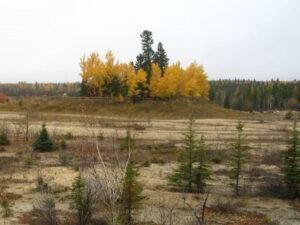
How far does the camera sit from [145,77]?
79.9 metres

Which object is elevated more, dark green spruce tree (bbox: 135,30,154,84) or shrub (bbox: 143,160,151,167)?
dark green spruce tree (bbox: 135,30,154,84)

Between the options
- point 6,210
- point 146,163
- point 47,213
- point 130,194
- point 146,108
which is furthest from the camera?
point 146,108

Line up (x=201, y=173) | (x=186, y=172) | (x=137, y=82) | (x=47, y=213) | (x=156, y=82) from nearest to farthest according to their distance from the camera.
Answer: (x=47, y=213)
(x=186, y=172)
(x=201, y=173)
(x=137, y=82)
(x=156, y=82)

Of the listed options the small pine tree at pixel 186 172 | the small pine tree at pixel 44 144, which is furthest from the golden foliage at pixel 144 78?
the small pine tree at pixel 186 172

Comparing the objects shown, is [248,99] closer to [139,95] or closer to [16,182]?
[139,95]

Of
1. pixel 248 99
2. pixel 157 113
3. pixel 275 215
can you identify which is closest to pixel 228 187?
pixel 275 215

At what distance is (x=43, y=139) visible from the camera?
112ft

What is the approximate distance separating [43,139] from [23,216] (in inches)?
730

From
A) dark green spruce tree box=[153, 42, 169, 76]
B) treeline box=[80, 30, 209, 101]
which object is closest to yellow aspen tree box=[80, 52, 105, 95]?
treeline box=[80, 30, 209, 101]

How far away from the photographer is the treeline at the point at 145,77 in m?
79.9

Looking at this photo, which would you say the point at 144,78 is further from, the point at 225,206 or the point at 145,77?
the point at 225,206

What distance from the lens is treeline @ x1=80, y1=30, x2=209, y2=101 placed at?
262ft

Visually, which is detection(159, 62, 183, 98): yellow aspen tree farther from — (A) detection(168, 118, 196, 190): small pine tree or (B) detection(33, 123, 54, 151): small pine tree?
(A) detection(168, 118, 196, 190): small pine tree

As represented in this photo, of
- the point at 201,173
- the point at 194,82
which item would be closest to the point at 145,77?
the point at 194,82
